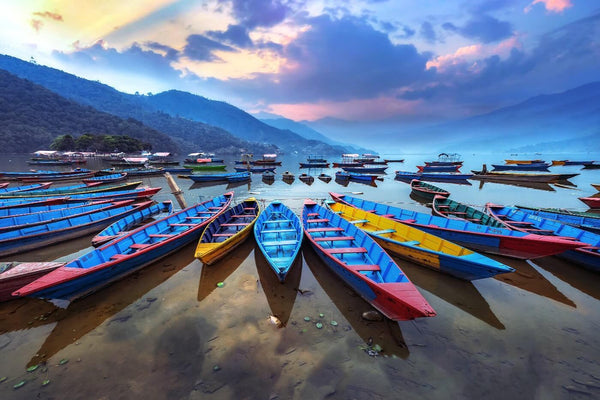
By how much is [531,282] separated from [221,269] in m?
15.9

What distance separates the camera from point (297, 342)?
7422mm

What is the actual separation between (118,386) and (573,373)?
43.2ft

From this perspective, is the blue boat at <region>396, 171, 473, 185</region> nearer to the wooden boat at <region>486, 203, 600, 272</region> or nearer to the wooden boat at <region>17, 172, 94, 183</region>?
the wooden boat at <region>486, 203, 600, 272</region>

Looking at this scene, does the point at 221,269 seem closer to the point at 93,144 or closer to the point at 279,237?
the point at 279,237

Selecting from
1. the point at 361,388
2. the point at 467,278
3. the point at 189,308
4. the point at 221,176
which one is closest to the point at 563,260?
the point at 467,278

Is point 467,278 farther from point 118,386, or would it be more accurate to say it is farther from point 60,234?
point 60,234

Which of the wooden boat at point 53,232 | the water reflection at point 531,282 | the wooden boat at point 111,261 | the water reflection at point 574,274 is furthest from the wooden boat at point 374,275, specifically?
the wooden boat at point 53,232

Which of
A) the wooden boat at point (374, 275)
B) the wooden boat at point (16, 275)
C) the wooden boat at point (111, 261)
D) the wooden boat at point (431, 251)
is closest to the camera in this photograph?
the wooden boat at point (374, 275)

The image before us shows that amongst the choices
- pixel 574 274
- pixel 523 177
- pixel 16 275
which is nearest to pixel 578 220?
pixel 574 274

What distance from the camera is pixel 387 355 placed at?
23.0 ft

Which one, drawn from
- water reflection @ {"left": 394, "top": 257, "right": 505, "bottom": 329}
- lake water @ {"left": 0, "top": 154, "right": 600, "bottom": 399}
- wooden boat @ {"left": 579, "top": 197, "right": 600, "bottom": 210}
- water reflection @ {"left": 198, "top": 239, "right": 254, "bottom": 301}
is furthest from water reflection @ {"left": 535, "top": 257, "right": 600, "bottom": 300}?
wooden boat @ {"left": 579, "top": 197, "right": 600, "bottom": 210}

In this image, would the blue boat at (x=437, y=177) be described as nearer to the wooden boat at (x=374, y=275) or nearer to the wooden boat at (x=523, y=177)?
Answer: the wooden boat at (x=523, y=177)

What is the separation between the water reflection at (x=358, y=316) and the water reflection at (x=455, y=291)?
11.2 feet

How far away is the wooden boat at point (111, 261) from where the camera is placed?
24.9 ft
